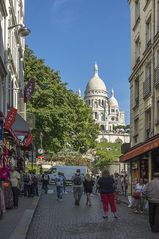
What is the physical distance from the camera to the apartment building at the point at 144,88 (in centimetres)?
2573

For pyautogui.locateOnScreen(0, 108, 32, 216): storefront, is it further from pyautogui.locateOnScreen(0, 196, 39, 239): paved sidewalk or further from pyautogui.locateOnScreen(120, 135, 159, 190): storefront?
pyautogui.locateOnScreen(120, 135, 159, 190): storefront

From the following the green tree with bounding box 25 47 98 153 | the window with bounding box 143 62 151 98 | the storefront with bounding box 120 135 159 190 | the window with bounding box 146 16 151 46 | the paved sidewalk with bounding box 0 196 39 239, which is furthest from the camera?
the green tree with bounding box 25 47 98 153

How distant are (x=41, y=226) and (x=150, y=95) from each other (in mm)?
12816

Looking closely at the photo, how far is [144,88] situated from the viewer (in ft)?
93.9

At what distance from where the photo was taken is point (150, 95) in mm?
26953

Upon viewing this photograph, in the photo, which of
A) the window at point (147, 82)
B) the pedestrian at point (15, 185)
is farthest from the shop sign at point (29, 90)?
the pedestrian at point (15, 185)

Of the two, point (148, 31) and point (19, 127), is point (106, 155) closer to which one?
point (148, 31)

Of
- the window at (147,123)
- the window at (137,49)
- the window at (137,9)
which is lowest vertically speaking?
the window at (147,123)

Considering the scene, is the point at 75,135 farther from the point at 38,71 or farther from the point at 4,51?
the point at 4,51

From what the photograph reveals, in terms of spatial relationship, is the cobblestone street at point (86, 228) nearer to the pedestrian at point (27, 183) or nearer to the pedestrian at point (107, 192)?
the pedestrian at point (107, 192)

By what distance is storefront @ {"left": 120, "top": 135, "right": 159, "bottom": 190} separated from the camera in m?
23.2

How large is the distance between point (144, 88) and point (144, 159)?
12.1 feet

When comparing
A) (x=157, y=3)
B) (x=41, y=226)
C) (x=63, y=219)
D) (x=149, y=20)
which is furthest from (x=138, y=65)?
(x=41, y=226)

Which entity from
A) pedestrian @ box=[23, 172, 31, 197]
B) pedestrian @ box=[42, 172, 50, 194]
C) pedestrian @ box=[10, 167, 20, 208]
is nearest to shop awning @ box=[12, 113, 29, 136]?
pedestrian @ box=[23, 172, 31, 197]
